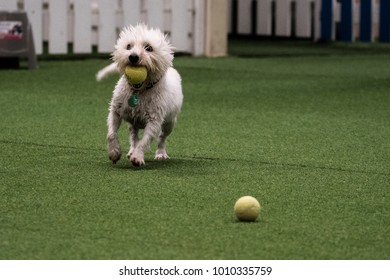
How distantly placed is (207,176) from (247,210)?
1165 millimetres

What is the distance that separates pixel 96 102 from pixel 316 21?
30.5ft

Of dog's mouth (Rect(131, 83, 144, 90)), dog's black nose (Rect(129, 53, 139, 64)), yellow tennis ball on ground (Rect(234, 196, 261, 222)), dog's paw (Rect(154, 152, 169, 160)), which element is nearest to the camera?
yellow tennis ball on ground (Rect(234, 196, 261, 222))

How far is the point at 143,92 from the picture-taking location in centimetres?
579

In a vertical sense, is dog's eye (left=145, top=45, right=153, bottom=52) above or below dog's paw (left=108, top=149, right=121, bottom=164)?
above

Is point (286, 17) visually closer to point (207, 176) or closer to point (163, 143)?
point (163, 143)

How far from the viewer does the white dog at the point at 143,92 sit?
563cm

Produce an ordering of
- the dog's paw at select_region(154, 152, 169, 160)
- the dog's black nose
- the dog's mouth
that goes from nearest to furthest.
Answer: the dog's black nose < the dog's mouth < the dog's paw at select_region(154, 152, 169, 160)

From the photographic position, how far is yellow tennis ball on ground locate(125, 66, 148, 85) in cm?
560

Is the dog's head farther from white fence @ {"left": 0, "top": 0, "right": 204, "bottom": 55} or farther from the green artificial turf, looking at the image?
white fence @ {"left": 0, "top": 0, "right": 204, "bottom": 55}

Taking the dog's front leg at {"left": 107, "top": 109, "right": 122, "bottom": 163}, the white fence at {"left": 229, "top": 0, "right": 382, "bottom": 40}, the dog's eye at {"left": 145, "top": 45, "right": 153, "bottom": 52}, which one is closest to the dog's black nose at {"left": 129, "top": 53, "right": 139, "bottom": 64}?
the dog's eye at {"left": 145, "top": 45, "right": 153, "bottom": 52}

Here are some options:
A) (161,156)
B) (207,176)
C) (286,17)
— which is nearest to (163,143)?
(161,156)

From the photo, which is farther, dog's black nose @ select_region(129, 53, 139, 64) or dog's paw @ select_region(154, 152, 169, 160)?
dog's paw @ select_region(154, 152, 169, 160)

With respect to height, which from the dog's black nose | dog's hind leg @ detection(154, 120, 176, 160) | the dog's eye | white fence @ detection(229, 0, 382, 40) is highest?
the dog's eye
